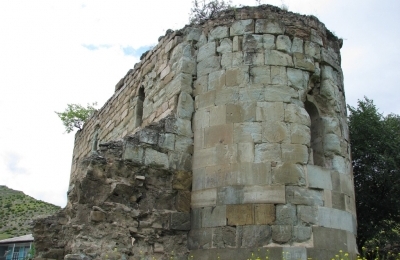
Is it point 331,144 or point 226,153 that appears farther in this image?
point 331,144

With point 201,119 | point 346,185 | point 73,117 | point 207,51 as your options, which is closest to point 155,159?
point 201,119

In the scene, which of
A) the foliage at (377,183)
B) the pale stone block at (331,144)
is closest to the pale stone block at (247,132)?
the pale stone block at (331,144)

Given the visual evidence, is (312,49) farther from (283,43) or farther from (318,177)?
(318,177)

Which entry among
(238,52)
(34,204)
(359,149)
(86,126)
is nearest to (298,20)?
(238,52)

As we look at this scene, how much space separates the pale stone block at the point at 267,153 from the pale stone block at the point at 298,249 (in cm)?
112

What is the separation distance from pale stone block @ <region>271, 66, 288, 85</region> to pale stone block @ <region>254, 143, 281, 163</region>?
3.72 feet

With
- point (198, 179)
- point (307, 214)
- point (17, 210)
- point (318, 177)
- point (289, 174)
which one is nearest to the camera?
point (307, 214)

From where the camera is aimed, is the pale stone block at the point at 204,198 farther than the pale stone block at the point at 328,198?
Yes

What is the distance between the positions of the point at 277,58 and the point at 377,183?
7.73 metres

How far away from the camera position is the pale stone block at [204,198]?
723 cm

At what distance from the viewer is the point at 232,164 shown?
722cm

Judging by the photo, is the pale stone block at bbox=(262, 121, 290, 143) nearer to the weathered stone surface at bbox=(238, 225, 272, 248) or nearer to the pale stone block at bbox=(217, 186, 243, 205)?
the pale stone block at bbox=(217, 186, 243, 205)

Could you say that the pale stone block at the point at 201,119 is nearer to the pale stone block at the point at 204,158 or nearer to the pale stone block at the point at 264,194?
the pale stone block at the point at 204,158

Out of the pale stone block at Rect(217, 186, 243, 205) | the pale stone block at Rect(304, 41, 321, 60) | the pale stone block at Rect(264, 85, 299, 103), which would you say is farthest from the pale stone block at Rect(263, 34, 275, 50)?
the pale stone block at Rect(217, 186, 243, 205)
